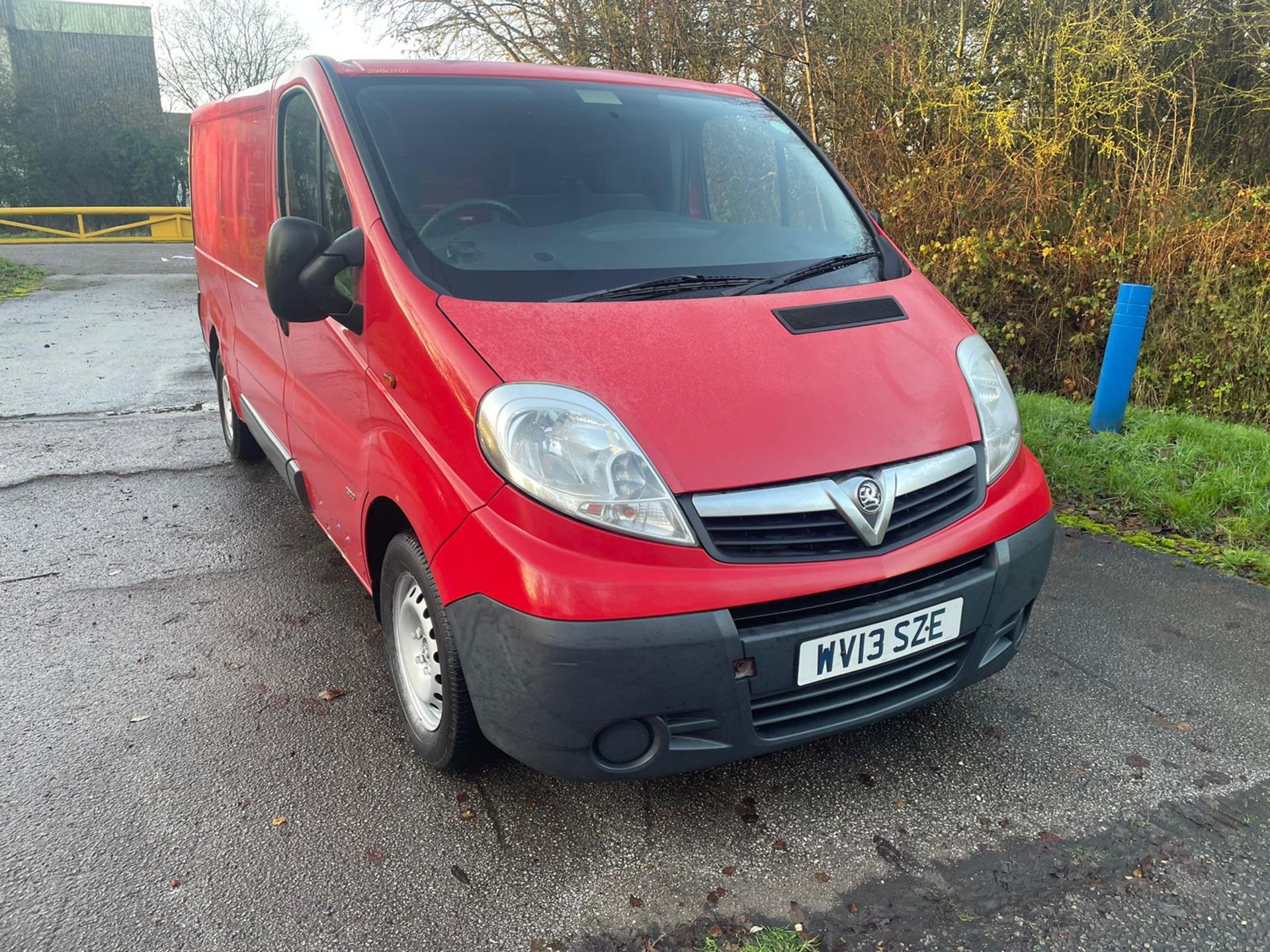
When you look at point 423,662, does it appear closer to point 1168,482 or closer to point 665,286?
point 665,286

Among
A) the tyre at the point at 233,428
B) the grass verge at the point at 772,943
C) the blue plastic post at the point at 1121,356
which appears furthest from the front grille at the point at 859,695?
the tyre at the point at 233,428

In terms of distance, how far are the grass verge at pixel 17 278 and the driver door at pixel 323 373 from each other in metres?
11.6

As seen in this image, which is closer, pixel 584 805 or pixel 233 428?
pixel 584 805

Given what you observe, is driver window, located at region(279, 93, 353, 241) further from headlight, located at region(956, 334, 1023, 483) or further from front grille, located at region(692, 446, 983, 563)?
headlight, located at region(956, 334, 1023, 483)

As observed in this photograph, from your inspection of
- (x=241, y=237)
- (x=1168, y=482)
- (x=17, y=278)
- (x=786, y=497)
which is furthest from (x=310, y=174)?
(x=17, y=278)

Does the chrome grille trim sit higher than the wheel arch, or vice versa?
the chrome grille trim

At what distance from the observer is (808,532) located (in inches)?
81.0

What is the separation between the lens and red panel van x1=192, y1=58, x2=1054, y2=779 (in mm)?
1979

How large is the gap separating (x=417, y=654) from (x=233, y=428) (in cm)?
318

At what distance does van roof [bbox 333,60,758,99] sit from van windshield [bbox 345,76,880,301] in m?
0.04

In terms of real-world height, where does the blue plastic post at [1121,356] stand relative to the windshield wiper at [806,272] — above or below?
below

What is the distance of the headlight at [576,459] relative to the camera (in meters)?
1.98

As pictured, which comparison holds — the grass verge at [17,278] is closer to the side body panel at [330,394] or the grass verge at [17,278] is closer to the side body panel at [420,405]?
the side body panel at [330,394]

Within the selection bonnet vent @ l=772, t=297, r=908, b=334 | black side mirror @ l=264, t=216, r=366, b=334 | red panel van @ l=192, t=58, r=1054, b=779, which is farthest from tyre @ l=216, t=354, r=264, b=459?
bonnet vent @ l=772, t=297, r=908, b=334
